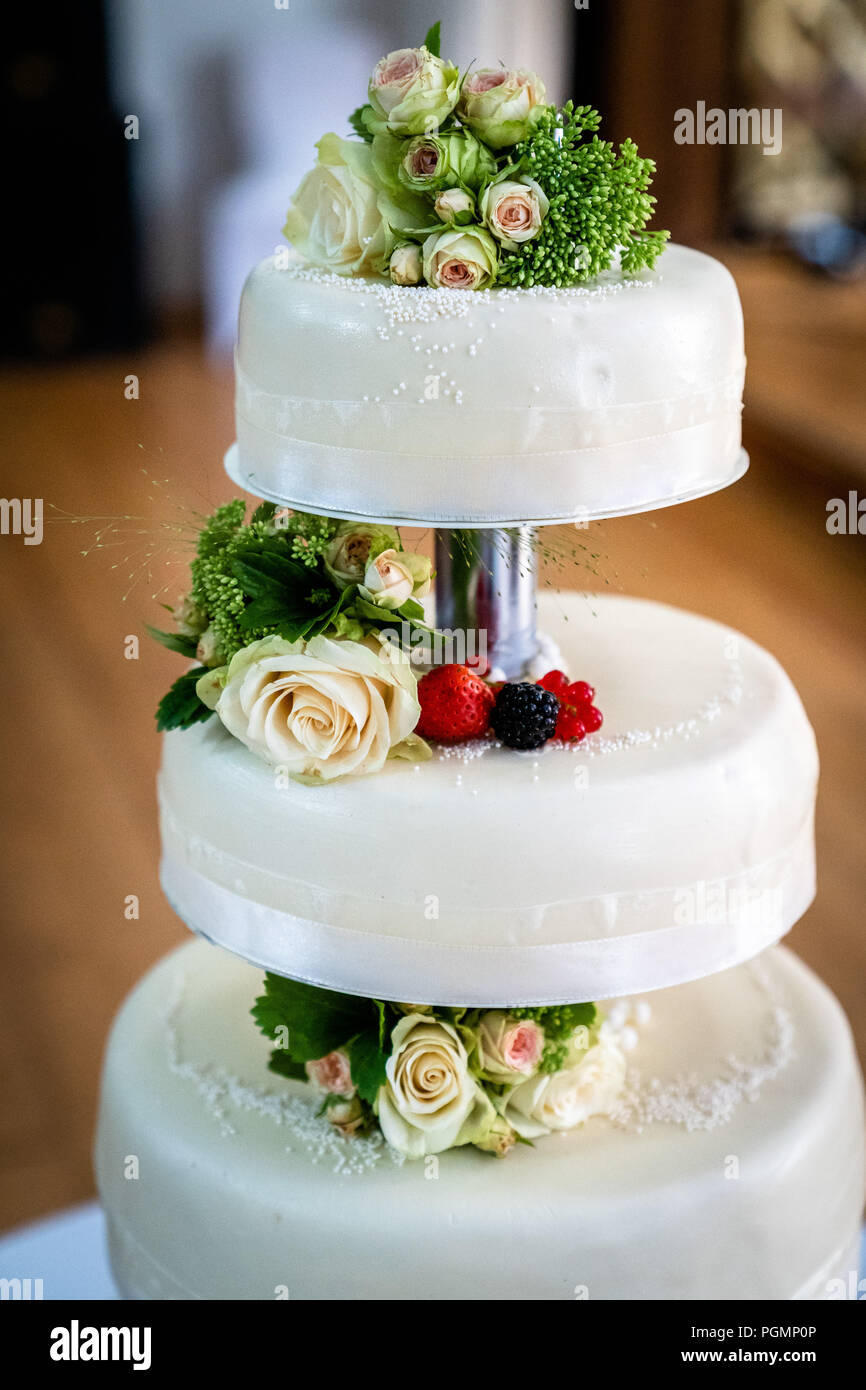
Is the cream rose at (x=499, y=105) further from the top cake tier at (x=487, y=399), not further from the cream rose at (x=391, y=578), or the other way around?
the cream rose at (x=391, y=578)

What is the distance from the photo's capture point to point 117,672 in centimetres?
413

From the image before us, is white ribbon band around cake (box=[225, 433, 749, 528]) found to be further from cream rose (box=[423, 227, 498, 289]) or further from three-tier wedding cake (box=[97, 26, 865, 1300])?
cream rose (box=[423, 227, 498, 289])

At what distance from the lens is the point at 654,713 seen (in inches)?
61.2

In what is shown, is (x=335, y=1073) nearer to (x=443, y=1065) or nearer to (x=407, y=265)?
(x=443, y=1065)

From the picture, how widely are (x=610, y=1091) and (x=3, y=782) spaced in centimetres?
233

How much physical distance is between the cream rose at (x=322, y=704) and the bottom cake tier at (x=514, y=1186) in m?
0.46

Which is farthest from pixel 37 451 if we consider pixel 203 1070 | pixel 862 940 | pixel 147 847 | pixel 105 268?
pixel 203 1070

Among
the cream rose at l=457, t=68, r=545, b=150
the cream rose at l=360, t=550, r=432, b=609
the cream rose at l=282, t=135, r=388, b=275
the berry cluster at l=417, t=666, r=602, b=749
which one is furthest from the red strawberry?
the cream rose at l=457, t=68, r=545, b=150

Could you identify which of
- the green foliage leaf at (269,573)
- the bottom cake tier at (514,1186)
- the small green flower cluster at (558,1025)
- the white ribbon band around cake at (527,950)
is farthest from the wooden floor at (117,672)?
the bottom cake tier at (514,1186)

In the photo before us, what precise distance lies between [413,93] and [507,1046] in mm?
967

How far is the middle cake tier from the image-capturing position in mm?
1357

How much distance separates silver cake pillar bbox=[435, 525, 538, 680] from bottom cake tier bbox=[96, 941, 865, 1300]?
526 mm

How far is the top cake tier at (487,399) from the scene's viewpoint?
4.24 feet
